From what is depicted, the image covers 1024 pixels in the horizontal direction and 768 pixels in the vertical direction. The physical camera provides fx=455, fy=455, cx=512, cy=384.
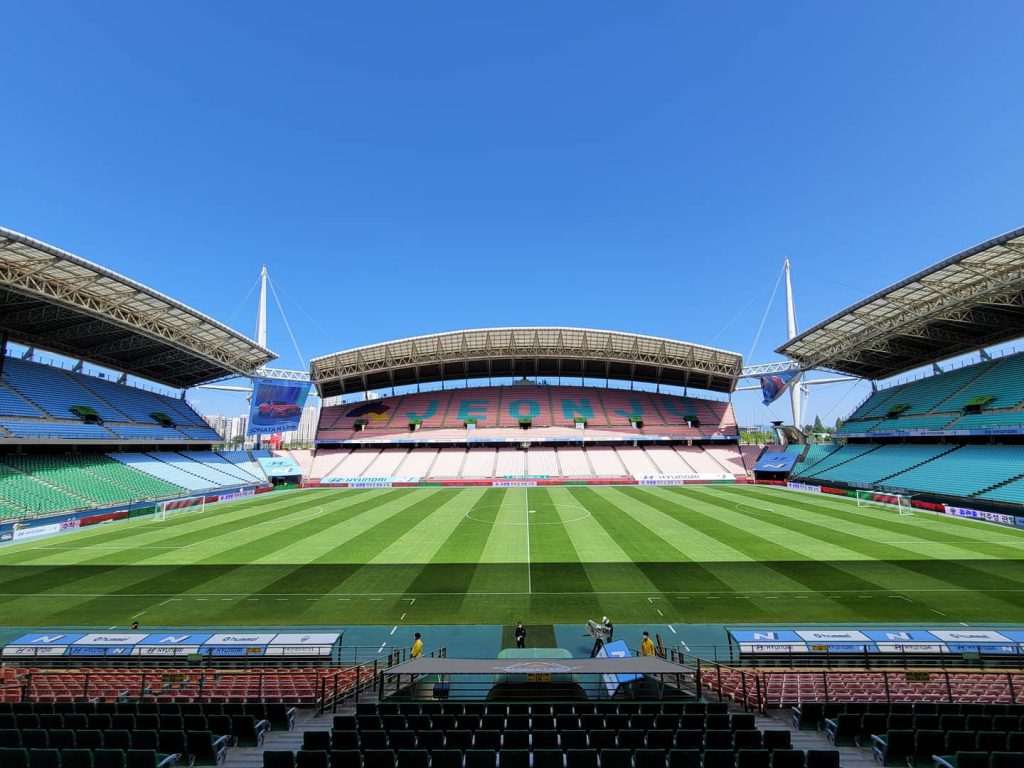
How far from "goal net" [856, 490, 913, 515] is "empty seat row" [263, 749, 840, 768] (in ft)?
117

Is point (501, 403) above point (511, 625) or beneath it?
above

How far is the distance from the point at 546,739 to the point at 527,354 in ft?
174

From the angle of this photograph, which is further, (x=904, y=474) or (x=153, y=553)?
(x=904, y=474)

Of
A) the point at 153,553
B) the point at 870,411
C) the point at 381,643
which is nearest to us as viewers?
the point at 381,643

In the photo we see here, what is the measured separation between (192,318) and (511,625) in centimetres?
3842

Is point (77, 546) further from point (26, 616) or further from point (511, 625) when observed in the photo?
point (511, 625)

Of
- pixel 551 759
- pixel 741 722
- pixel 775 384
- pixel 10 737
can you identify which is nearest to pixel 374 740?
pixel 551 759

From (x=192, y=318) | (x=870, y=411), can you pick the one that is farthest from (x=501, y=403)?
(x=870, y=411)

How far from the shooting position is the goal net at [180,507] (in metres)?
33.0

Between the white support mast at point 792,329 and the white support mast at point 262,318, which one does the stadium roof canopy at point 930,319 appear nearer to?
the white support mast at point 792,329

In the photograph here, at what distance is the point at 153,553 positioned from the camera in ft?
75.0

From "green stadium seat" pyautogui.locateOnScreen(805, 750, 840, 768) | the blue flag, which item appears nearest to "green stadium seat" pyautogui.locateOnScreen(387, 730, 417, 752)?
"green stadium seat" pyautogui.locateOnScreen(805, 750, 840, 768)

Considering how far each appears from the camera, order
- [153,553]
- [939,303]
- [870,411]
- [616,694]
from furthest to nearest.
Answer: [870,411], [939,303], [153,553], [616,694]

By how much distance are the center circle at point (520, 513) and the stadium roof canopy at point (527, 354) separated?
2477 cm
